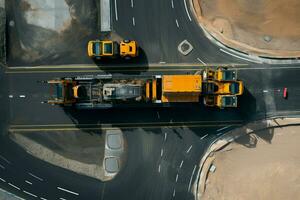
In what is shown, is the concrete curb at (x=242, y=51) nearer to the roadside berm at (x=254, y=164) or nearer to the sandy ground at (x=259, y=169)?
the roadside berm at (x=254, y=164)

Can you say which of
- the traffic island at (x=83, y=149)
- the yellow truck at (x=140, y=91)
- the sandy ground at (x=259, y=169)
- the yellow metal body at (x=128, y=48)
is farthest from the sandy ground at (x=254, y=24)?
the traffic island at (x=83, y=149)

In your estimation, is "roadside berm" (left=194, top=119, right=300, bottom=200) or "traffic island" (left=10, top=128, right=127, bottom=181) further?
"traffic island" (left=10, top=128, right=127, bottom=181)

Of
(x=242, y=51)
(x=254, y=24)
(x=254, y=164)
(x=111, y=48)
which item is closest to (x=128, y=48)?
(x=111, y=48)

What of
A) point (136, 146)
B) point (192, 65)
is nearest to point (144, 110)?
point (136, 146)

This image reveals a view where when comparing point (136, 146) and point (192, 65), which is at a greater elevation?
point (192, 65)

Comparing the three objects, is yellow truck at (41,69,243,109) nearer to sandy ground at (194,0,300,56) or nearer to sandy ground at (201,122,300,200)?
sandy ground at (194,0,300,56)

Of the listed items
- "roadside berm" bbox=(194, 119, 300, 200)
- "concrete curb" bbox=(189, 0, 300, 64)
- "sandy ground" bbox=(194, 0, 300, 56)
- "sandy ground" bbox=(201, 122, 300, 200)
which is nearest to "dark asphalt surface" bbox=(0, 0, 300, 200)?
"concrete curb" bbox=(189, 0, 300, 64)

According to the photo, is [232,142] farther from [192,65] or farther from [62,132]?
[62,132]
